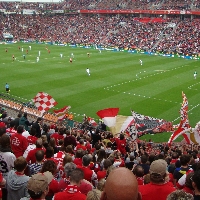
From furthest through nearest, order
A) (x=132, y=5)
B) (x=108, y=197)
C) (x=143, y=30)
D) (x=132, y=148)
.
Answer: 1. (x=132, y=5)
2. (x=143, y=30)
3. (x=132, y=148)
4. (x=108, y=197)

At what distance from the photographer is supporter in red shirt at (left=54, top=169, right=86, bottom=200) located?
5441 millimetres

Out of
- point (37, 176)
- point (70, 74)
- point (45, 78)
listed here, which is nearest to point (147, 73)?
point (70, 74)

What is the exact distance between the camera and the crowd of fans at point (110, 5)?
8094 centimetres

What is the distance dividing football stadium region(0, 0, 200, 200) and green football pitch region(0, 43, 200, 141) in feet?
0.33

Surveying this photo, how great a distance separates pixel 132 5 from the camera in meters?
89.6

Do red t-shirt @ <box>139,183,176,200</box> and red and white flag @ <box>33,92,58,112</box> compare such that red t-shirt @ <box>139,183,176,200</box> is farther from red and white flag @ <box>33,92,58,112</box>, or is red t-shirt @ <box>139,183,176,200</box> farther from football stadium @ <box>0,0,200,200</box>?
red and white flag @ <box>33,92,58,112</box>

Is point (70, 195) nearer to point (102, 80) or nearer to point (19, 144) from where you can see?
point (19, 144)

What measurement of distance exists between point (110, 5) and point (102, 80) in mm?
59976

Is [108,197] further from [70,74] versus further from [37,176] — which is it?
[70,74]

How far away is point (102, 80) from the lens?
38781 mm

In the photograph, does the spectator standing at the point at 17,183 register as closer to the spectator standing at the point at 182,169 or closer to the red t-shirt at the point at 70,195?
the red t-shirt at the point at 70,195

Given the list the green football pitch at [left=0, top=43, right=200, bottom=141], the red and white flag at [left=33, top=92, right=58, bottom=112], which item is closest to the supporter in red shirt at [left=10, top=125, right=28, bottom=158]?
the red and white flag at [left=33, top=92, right=58, bottom=112]

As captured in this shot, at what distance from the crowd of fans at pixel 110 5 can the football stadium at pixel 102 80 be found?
0.97ft

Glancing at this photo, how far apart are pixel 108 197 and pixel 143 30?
77.0 m
